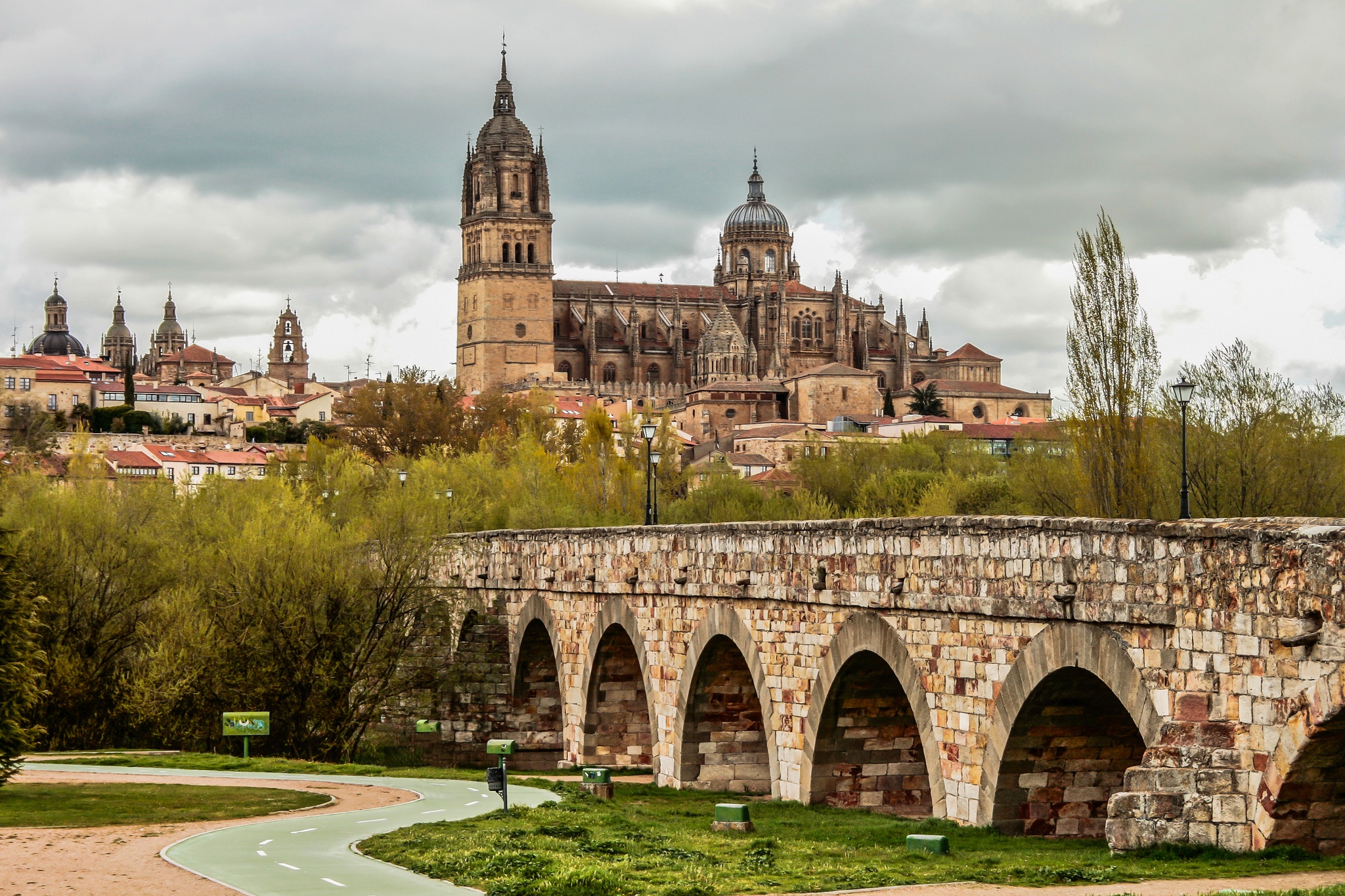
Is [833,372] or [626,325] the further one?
[626,325]

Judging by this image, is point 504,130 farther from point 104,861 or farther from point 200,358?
point 104,861

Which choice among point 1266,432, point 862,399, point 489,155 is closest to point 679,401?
point 862,399

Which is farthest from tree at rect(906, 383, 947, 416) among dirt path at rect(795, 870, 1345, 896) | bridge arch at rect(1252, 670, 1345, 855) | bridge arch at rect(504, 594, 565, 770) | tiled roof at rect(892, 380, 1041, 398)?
dirt path at rect(795, 870, 1345, 896)

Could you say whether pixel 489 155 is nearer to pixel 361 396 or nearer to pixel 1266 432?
pixel 361 396

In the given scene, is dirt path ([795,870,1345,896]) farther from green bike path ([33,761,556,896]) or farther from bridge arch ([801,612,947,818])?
bridge arch ([801,612,947,818])

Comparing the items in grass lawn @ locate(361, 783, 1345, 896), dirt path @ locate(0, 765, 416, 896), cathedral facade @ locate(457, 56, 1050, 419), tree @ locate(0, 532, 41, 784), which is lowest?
dirt path @ locate(0, 765, 416, 896)

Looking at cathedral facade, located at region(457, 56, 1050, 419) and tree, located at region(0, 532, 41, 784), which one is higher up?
cathedral facade, located at region(457, 56, 1050, 419)

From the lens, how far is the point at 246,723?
29.8 meters

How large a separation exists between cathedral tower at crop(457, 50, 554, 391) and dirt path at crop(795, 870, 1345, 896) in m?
139

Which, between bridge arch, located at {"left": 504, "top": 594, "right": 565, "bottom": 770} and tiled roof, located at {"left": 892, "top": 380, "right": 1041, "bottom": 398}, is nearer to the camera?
bridge arch, located at {"left": 504, "top": 594, "right": 565, "bottom": 770}

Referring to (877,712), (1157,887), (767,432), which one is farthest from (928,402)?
(1157,887)

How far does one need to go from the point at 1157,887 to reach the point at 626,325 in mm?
147630

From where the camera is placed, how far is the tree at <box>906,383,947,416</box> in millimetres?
144000

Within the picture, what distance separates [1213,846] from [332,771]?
59.0 ft
